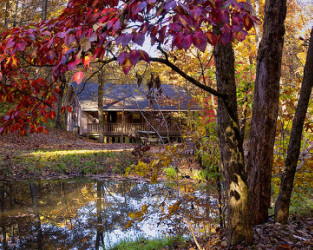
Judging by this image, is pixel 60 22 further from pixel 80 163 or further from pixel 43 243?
pixel 80 163

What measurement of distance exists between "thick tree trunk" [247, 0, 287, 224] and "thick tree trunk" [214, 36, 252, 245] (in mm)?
818

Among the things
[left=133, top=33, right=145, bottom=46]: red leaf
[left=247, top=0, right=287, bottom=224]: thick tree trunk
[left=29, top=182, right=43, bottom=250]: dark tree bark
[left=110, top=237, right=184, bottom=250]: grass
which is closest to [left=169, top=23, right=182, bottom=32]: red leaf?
[left=133, top=33, right=145, bottom=46]: red leaf

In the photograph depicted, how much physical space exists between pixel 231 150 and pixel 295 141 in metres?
1.13

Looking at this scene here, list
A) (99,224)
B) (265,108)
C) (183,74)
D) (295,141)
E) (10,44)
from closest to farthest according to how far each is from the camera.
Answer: (10,44) < (183,74) < (295,141) < (265,108) < (99,224)

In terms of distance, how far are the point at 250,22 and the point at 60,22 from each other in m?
1.38

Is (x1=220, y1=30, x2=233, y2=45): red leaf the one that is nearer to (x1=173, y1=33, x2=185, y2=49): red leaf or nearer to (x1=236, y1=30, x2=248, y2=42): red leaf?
(x1=236, y1=30, x2=248, y2=42): red leaf

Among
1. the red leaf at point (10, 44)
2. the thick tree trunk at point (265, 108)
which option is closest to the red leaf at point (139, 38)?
the red leaf at point (10, 44)

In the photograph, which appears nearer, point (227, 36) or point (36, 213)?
point (227, 36)

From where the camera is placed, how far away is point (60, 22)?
7.07 feet

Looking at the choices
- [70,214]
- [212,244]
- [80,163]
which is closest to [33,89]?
[212,244]

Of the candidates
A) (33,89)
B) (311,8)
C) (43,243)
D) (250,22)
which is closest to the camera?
(250,22)

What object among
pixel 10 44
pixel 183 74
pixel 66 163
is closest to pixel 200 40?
pixel 183 74

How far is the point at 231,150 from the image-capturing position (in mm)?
3182

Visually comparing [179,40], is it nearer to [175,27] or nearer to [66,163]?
[175,27]
